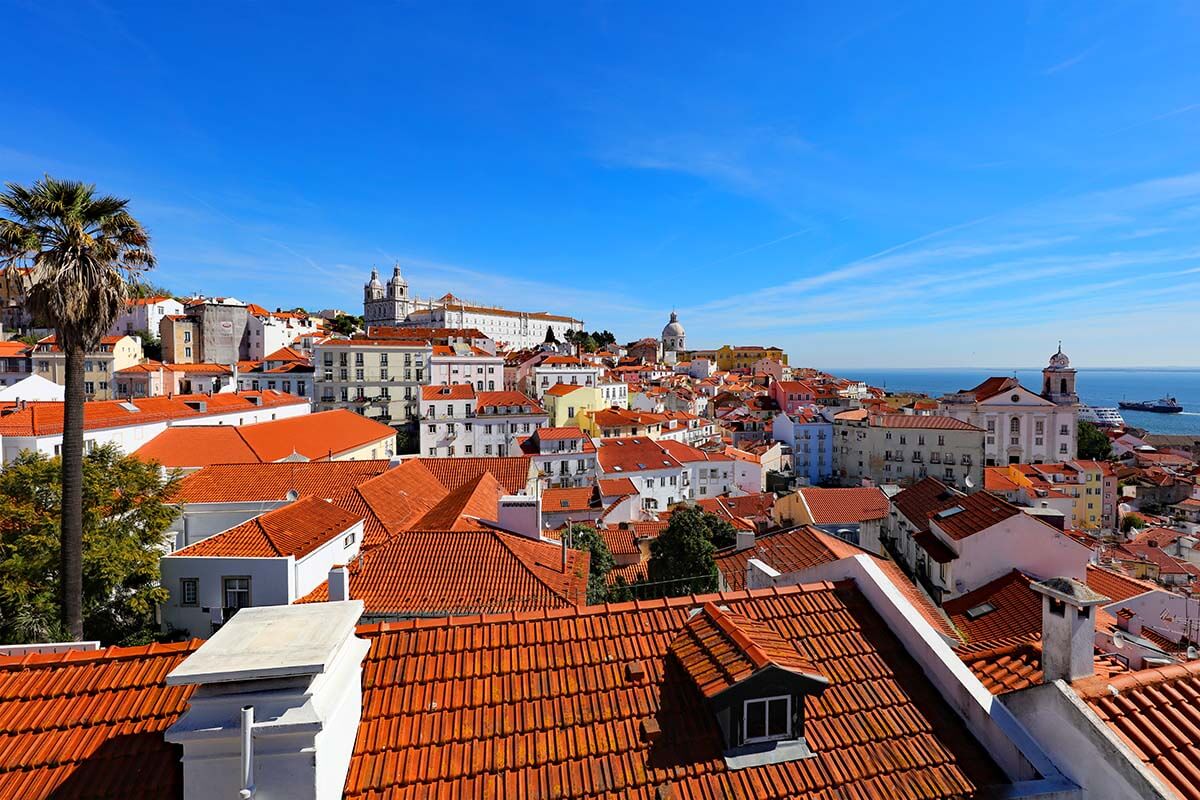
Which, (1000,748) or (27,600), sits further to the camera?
(27,600)

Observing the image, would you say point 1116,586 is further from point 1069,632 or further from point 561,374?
point 561,374

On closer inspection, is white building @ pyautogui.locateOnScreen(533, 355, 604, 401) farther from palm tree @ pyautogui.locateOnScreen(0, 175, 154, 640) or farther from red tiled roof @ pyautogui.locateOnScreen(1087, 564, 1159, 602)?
palm tree @ pyautogui.locateOnScreen(0, 175, 154, 640)

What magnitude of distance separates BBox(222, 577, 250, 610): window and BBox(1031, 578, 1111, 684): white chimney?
47.4 ft

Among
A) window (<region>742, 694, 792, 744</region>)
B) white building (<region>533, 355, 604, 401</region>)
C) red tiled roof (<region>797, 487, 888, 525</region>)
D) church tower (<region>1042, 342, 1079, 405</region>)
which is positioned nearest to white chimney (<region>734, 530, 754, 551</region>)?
window (<region>742, 694, 792, 744</region>)

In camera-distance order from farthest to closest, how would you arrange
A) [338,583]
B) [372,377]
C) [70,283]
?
[372,377]
[70,283]
[338,583]

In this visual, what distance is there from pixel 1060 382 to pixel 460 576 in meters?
88.5

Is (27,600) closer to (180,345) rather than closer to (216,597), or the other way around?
(216,597)

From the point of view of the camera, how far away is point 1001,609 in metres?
14.9

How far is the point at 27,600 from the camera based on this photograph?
11695mm

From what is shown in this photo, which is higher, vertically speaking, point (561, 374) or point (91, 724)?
point (561, 374)

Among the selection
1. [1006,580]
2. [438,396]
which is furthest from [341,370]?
[1006,580]

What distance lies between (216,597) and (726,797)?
13.4 m

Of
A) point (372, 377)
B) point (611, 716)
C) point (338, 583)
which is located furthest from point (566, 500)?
point (611, 716)

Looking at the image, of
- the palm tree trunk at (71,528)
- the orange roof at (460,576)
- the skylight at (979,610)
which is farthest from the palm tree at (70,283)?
the skylight at (979,610)
